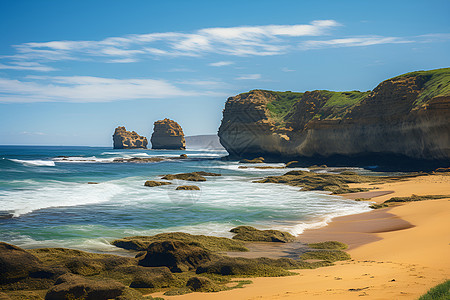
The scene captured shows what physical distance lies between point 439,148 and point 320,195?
1765cm

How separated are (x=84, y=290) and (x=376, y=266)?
510 cm

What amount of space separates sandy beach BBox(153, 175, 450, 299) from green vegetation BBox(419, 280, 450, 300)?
0.17m

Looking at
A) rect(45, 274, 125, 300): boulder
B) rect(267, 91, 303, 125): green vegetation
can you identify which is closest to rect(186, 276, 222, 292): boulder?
rect(45, 274, 125, 300): boulder

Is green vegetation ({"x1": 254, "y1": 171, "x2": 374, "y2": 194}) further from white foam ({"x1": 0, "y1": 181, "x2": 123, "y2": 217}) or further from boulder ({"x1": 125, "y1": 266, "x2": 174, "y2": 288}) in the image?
boulder ({"x1": 125, "y1": 266, "x2": 174, "y2": 288})

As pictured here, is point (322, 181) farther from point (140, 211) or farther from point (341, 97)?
point (341, 97)

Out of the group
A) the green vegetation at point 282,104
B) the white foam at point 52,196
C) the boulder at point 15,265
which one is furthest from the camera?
the green vegetation at point 282,104

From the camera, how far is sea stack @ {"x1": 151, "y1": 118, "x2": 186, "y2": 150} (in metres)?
140

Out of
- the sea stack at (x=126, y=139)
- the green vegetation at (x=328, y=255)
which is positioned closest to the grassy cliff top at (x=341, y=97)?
the green vegetation at (x=328, y=255)

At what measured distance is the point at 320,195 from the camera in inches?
843

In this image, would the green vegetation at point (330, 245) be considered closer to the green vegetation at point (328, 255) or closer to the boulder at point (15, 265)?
the green vegetation at point (328, 255)

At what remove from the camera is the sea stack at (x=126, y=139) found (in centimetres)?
16175

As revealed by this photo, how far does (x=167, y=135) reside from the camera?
141125 mm

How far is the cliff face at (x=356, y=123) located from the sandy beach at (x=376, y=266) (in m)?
23.7

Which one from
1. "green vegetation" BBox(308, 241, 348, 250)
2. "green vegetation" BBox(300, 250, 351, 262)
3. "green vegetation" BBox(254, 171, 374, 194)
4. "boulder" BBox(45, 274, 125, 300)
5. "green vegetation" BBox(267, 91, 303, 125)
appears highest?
"green vegetation" BBox(267, 91, 303, 125)
